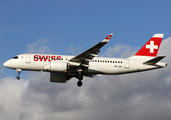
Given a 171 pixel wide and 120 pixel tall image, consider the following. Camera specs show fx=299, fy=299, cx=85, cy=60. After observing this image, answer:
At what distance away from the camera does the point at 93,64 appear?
144ft

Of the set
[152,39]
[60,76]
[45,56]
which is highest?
[152,39]

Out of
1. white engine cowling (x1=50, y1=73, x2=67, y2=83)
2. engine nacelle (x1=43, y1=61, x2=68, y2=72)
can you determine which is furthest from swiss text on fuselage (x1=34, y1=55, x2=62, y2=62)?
white engine cowling (x1=50, y1=73, x2=67, y2=83)

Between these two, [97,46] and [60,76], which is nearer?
[97,46]

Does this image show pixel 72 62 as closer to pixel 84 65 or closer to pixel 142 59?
pixel 84 65

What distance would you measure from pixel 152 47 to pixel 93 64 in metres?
11.1

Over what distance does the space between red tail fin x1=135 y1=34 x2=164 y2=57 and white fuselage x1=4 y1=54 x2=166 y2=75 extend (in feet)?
9.91

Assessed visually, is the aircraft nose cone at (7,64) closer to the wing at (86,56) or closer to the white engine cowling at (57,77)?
the white engine cowling at (57,77)

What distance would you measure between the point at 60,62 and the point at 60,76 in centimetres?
544

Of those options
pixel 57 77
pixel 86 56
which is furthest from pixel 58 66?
pixel 57 77

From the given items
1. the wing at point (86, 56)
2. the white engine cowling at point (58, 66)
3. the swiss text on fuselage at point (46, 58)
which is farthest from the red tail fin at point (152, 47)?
the swiss text on fuselage at point (46, 58)

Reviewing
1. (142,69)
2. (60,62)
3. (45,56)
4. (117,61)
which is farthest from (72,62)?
(142,69)

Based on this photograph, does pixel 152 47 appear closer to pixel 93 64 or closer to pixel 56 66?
pixel 93 64

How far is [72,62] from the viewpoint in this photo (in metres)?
42.1

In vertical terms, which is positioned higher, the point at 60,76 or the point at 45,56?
the point at 45,56
